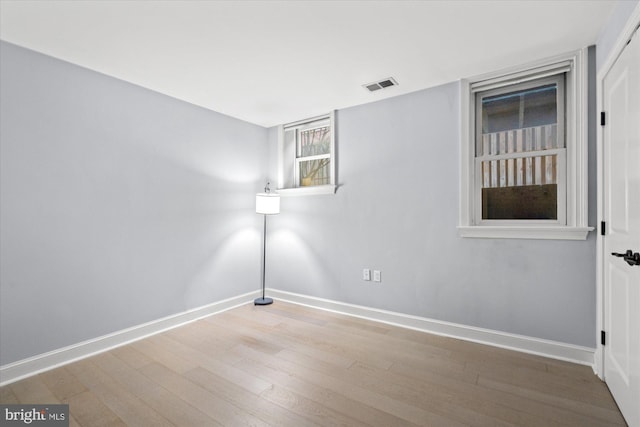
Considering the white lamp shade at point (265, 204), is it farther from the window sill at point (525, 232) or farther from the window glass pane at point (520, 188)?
the window glass pane at point (520, 188)

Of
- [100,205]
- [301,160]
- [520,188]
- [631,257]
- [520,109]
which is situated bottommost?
[631,257]

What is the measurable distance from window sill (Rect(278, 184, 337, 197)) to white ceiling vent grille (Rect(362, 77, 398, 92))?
44.3 inches

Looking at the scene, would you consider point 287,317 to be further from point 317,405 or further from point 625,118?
point 625,118

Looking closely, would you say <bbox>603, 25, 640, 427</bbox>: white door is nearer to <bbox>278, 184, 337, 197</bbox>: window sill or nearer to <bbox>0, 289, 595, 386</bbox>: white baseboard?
<bbox>0, 289, 595, 386</bbox>: white baseboard

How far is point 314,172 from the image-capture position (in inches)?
156

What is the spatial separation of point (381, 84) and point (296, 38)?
3.49 ft

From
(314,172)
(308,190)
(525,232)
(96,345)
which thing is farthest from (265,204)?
(525,232)

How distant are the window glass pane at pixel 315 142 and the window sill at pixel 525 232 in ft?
6.33

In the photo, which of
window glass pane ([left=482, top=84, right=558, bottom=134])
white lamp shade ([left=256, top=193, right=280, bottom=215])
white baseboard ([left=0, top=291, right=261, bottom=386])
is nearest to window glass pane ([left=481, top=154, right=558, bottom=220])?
window glass pane ([left=482, top=84, right=558, bottom=134])

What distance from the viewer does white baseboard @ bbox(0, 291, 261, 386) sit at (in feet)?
7.01

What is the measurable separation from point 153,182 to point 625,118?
3621mm

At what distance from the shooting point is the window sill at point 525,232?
Result: 89.8 inches

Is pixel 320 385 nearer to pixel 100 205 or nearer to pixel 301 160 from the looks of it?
pixel 100 205

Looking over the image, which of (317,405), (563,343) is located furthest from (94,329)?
(563,343)
